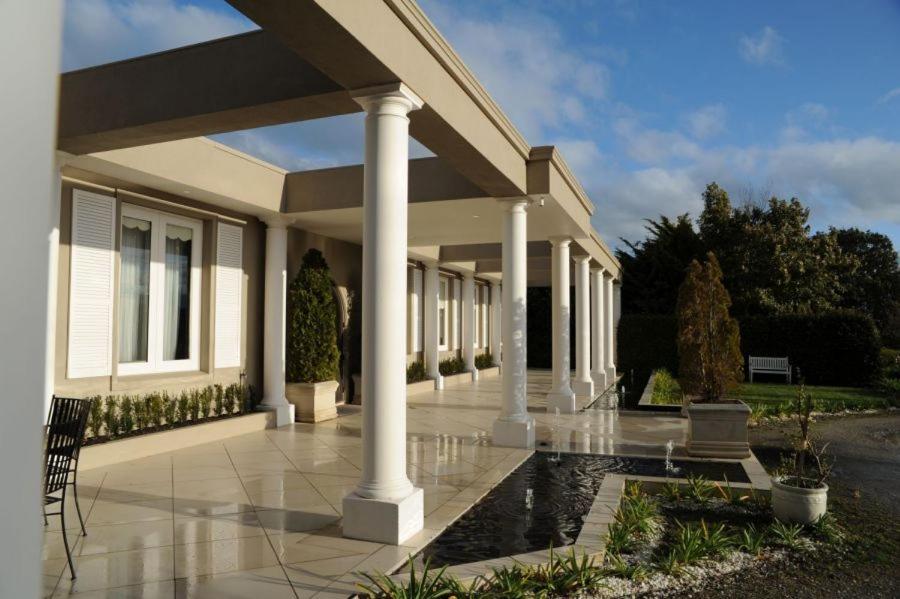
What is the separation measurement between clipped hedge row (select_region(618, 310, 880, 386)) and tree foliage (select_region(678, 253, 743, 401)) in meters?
12.0

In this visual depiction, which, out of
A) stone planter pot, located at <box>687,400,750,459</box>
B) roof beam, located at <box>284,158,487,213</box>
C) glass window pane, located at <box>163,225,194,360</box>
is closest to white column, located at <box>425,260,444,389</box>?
roof beam, located at <box>284,158,487,213</box>

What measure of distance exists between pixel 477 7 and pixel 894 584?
5.89m

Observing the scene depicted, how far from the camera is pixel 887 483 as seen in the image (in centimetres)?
680

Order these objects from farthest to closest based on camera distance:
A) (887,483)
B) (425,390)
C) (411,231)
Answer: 1. (425,390)
2. (411,231)
3. (887,483)

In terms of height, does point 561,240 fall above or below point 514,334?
above

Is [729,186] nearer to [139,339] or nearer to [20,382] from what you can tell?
[139,339]

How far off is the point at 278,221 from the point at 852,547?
8879 mm

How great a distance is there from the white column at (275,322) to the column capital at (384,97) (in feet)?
19.3

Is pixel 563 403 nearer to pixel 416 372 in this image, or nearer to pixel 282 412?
pixel 416 372

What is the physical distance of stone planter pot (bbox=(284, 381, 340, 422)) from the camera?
10.6m

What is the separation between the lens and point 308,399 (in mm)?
10594

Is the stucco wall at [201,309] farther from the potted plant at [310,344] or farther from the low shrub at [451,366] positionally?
the low shrub at [451,366]

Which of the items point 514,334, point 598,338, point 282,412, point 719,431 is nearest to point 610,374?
point 598,338

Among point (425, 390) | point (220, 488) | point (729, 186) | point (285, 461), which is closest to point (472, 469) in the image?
point (285, 461)
